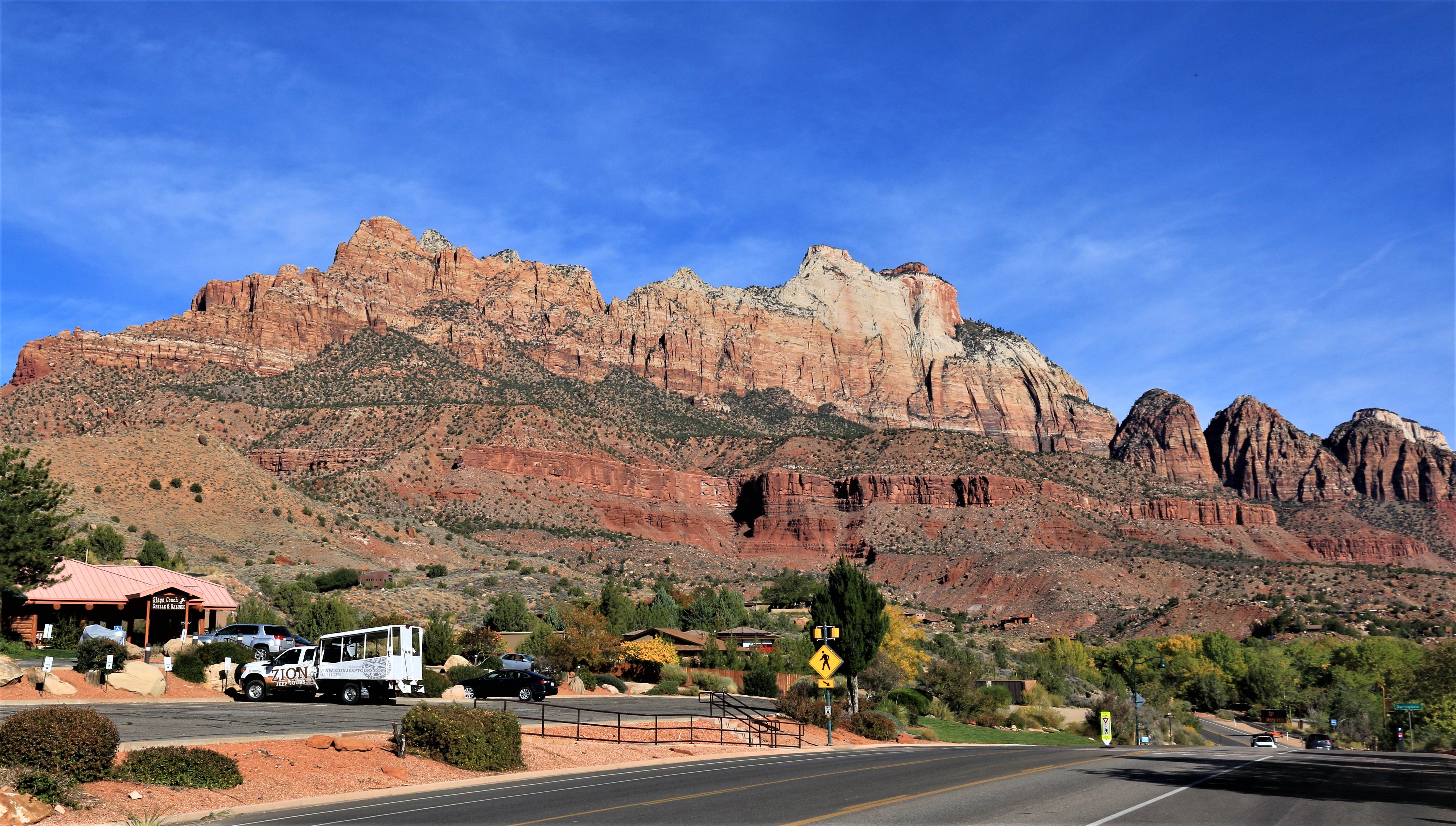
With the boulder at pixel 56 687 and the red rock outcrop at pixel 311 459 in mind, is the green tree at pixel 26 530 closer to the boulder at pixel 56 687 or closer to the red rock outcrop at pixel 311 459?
the boulder at pixel 56 687

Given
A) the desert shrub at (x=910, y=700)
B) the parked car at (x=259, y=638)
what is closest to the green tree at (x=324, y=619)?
the parked car at (x=259, y=638)

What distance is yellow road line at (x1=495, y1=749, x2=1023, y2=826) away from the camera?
16.8m

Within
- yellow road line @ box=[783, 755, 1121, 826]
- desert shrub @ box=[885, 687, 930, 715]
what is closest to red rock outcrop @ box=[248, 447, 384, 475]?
desert shrub @ box=[885, 687, 930, 715]

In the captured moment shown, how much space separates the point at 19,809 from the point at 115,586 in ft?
118

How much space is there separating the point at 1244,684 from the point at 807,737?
68.4 metres

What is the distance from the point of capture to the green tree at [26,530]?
43031mm

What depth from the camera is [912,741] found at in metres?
42.8

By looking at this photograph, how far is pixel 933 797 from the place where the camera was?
763 inches

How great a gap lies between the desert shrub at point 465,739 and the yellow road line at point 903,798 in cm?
948

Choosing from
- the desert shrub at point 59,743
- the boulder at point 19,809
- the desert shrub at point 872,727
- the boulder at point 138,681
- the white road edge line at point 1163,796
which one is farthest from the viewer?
the desert shrub at point 872,727

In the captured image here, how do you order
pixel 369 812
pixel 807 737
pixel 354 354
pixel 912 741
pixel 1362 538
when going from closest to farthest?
pixel 369 812
pixel 807 737
pixel 912 741
pixel 354 354
pixel 1362 538

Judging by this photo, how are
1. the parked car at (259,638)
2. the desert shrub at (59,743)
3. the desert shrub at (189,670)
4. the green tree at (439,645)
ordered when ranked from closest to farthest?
1. the desert shrub at (59,743)
2. the desert shrub at (189,670)
3. the parked car at (259,638)
4. the green tree at (439,645)

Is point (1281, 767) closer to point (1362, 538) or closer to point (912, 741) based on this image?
point (912, 741)

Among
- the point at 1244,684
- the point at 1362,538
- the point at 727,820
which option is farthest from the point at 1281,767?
the point at 1362,538
